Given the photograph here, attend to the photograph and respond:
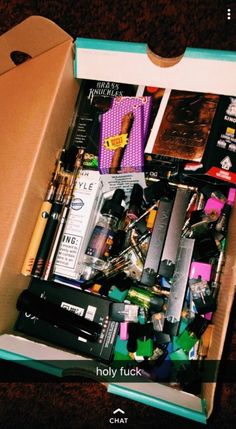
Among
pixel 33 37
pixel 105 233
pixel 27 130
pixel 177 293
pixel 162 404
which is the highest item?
pixel 33 37

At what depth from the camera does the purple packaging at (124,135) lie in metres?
0.91

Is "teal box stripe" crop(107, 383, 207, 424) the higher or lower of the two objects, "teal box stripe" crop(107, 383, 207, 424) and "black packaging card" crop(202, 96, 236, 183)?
the lower

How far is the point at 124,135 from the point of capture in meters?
0.94

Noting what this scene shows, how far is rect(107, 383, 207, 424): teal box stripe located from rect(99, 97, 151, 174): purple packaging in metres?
0.49

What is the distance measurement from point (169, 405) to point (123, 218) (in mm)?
443

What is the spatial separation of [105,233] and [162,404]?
401 millimetres

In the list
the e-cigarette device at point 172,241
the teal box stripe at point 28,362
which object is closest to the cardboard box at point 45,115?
the teal box stripe at point 28,362

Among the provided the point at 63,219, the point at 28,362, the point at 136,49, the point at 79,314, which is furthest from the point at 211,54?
the point at 28,362

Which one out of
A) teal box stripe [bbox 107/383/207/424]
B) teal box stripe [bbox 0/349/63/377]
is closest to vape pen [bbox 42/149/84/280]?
teal box stripe [bbox 0/349/63/377]

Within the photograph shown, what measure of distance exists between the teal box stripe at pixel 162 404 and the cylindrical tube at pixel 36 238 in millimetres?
336

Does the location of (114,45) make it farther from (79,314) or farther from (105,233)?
(79,314)

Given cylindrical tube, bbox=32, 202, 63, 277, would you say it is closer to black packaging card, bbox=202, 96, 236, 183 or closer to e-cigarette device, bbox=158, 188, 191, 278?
e-cigarette device, bbox=158, 188, 191, 278

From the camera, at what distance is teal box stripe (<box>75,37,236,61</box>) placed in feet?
2.77

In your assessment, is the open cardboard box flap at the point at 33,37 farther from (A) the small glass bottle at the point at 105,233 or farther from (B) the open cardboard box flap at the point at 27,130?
(A) the small glass bottle at the point at 105,233
